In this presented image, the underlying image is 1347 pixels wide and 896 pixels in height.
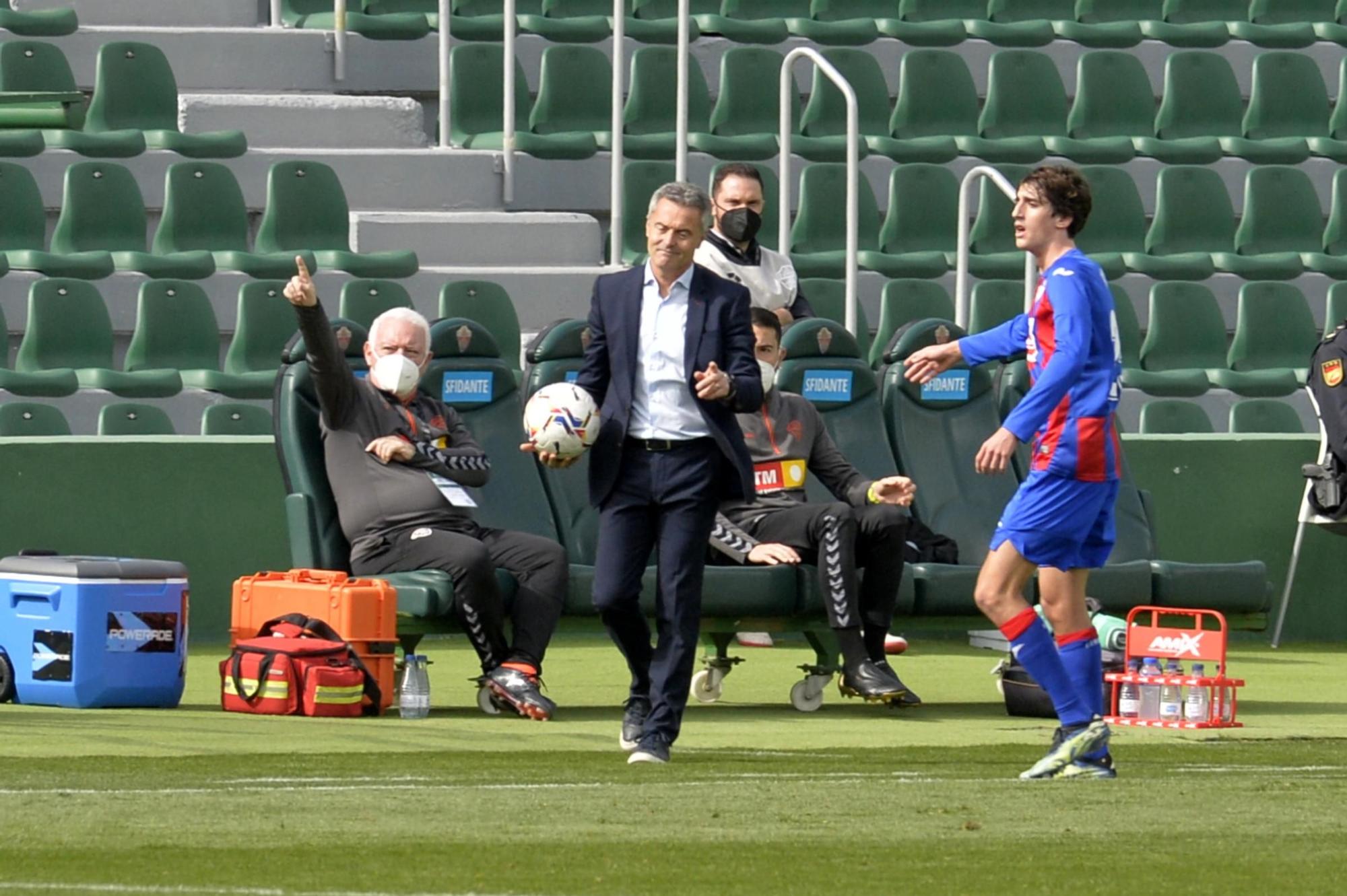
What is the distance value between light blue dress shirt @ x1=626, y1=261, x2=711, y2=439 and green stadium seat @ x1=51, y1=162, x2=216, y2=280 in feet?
18.0

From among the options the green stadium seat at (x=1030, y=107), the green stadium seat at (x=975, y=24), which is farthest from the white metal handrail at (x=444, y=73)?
the green stadium seat at (x=975, y=24)

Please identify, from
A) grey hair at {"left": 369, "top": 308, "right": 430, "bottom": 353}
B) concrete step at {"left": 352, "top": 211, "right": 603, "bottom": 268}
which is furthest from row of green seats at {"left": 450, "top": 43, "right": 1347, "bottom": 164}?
grey hair at {"left": 369, "top": 308, "right": 430, "bottom": 353}

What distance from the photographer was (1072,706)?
689cm

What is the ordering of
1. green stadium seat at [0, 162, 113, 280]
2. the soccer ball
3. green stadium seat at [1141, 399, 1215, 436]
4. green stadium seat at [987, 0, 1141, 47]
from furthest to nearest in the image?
1. green stadium seat at [987, 0, 1141, 47]
2. green stadium seat at [1141, 399, 1215, 436]
3. green stadium seat at [0, 162, 113, 280]
4. the soccer ball

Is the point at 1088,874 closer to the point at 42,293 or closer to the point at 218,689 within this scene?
the point at 218,689

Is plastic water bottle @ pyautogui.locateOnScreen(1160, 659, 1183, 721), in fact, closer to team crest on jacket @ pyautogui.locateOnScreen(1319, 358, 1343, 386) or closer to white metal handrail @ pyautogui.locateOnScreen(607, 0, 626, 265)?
team crest on jacket @ pyautogui.locateOnScreen(1319, 358, 1343, 386)

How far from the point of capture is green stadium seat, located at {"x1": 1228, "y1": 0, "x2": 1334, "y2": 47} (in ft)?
55.1

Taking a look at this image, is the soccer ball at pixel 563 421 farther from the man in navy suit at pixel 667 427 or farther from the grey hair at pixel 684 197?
the grey hair at pixel 684 197

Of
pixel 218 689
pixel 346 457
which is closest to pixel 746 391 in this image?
pixel 346 457

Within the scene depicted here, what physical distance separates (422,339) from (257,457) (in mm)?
2164

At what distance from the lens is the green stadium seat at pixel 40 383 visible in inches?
451

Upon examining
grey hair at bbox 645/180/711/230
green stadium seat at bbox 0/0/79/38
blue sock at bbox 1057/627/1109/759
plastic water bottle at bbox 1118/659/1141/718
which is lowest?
plastic water bottle at bbox 1118/659/1141/718

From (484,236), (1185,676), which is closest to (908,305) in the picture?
(484,236)

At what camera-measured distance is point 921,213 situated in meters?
14.4
